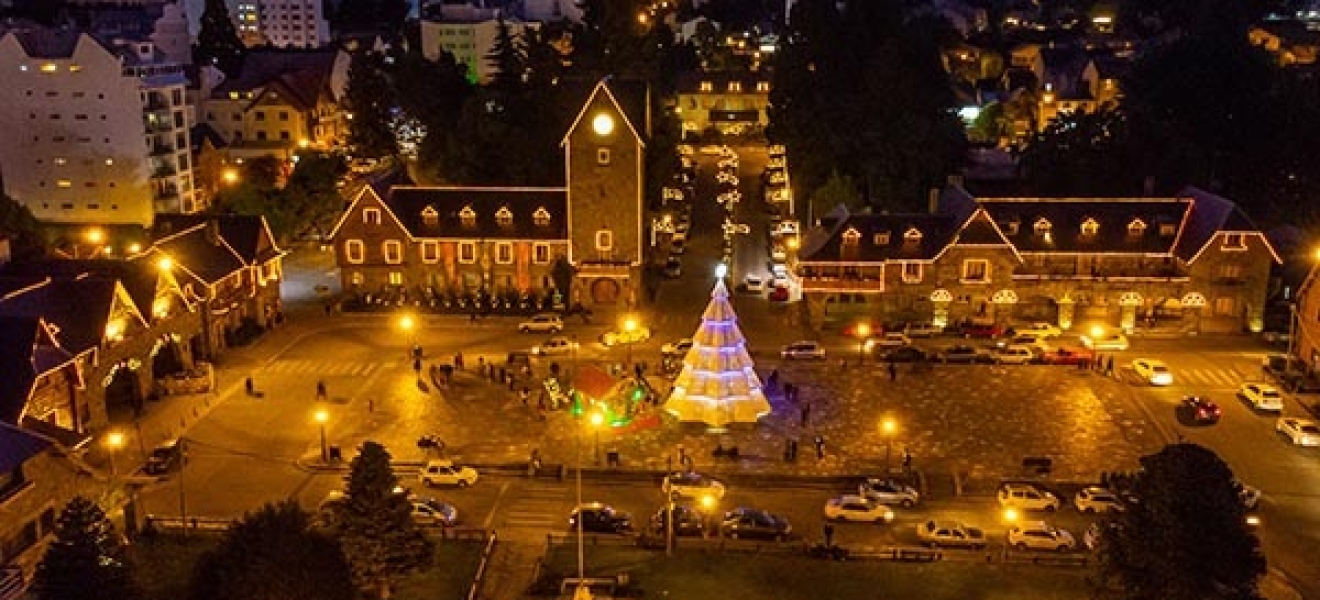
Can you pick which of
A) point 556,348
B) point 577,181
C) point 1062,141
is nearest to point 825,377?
point 556,348

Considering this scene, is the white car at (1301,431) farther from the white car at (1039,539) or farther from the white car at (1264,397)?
the white car at (1039,539)

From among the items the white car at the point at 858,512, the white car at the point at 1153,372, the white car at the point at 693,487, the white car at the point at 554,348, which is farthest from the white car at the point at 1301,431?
the white car at the point at 554,348

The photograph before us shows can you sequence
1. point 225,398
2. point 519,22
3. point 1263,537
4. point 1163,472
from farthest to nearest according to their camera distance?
point 519,22, point 225,398, point 1263,537, point 1163,472

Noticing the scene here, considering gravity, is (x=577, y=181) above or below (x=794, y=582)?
above

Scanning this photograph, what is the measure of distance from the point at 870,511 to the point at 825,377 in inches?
717

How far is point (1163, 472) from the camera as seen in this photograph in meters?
38.2

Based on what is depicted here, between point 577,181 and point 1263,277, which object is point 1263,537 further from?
point 577,181

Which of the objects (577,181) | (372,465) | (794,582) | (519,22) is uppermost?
(519,22)

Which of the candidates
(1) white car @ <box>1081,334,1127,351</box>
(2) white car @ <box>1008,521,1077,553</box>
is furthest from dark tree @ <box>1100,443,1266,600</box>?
(1) white car @ <box>1081,334,1127,351</box>

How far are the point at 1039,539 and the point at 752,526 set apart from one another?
11.0 meters

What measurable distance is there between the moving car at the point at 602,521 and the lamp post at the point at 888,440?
12.7 metres

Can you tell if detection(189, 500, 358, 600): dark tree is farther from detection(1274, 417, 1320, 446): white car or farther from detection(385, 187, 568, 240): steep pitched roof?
detection(385, 187, 568, 240): steep pitched roof

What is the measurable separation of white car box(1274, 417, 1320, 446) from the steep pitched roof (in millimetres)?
44063

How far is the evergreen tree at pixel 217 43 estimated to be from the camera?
155000 millimetres
